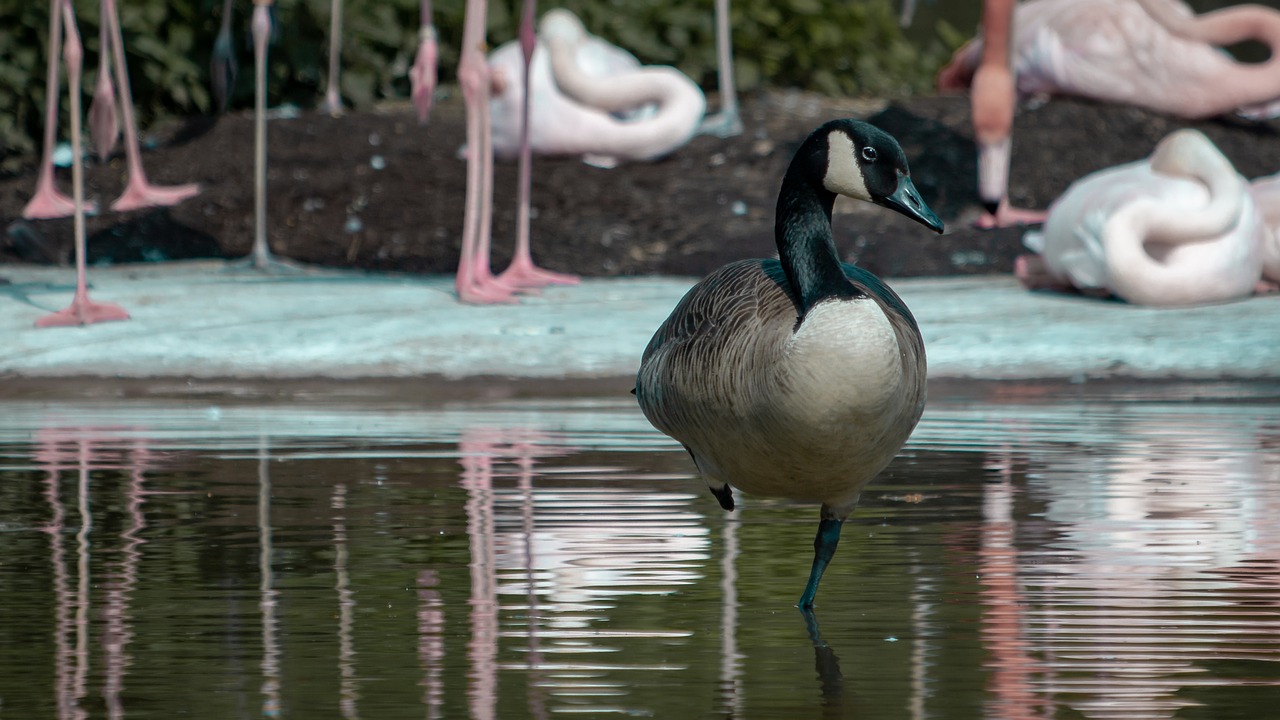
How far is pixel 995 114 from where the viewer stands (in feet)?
45.5

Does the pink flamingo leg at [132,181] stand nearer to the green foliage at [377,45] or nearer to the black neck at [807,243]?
the green foliage at [377,45]

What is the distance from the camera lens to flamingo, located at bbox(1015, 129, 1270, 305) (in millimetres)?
11438

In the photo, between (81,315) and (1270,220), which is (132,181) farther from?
(1270,220)

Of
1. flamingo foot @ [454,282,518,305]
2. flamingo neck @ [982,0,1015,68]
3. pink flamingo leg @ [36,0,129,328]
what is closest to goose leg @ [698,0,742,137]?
flamingo neck @ [982,0,1015,68]

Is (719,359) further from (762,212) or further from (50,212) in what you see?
(50,212)

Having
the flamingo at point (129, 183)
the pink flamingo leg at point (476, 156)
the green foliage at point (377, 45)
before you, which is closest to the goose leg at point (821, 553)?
the pink flamingo leg at point (476, 156)

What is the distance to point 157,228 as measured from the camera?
586 inches

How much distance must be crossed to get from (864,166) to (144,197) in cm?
1046

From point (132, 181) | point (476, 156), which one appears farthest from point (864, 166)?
point (132, 181)

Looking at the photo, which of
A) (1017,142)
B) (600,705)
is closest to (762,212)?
(1017,142)

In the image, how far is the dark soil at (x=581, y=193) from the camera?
14.1 m

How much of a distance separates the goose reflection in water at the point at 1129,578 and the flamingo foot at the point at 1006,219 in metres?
6.77

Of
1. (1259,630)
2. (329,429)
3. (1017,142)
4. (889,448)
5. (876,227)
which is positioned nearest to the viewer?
(1259,630)

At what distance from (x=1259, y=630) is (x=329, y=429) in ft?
15.2
